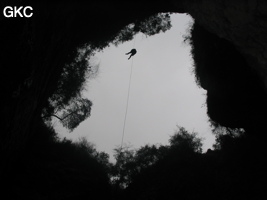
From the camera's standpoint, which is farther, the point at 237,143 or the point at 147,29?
the point at 147,29

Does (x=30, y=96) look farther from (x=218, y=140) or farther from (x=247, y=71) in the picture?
(x=218, y=140)

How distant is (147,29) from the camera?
2175 centimetres

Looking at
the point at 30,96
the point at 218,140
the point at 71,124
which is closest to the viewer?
the point at 30,96

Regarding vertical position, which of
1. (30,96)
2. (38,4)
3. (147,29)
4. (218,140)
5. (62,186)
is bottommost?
(62,186)

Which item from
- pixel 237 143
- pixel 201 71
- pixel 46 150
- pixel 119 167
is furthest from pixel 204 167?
pixel 46 150

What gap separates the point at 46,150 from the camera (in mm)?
19219

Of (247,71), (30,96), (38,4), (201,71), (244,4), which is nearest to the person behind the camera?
(244,4)

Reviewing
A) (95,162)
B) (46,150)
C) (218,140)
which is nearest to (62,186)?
(46,150)

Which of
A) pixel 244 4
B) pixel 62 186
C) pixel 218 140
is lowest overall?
pixel 62 186

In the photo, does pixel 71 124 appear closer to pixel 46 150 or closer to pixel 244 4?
pixel 46 150

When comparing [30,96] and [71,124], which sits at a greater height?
[71,124]

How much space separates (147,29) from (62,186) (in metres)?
14.4

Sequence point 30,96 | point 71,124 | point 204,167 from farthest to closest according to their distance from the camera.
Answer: point 71,124, point 204,167, point 30,96

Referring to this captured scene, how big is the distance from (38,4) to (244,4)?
697 cm
